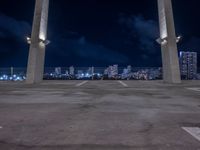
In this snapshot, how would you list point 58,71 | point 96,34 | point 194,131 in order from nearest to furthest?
point 194,131 → point 58,71 → point 96,34

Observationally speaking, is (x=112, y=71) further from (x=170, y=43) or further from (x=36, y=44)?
(x=36, y=44)

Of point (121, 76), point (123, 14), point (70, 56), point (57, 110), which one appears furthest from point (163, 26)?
point (70, 56)

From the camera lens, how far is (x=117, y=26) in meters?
51.9

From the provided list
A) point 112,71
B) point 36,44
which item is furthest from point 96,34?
point 36,44

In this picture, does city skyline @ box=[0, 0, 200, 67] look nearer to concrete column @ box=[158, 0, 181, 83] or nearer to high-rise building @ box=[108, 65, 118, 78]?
high-rise building @ box=[108, 65, 118, 78]

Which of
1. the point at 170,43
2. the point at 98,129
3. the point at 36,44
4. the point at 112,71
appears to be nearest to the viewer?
the point at 98,129

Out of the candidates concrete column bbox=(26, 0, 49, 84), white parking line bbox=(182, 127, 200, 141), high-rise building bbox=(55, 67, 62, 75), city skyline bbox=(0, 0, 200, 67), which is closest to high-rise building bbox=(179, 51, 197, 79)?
city skyline bbox=(0, 0, 200, 67)

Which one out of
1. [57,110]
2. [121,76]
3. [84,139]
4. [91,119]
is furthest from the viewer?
[121,76]

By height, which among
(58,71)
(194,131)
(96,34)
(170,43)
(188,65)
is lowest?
(194,131)

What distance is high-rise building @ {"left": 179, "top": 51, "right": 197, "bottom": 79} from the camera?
2784 centimetres

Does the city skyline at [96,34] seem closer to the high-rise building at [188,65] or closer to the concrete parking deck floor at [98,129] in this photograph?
the high-rise building at [188,65]

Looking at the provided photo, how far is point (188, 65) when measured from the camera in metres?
30.3

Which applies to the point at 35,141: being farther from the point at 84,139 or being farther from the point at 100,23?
the point at 100,23

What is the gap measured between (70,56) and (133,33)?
48.7 feet
